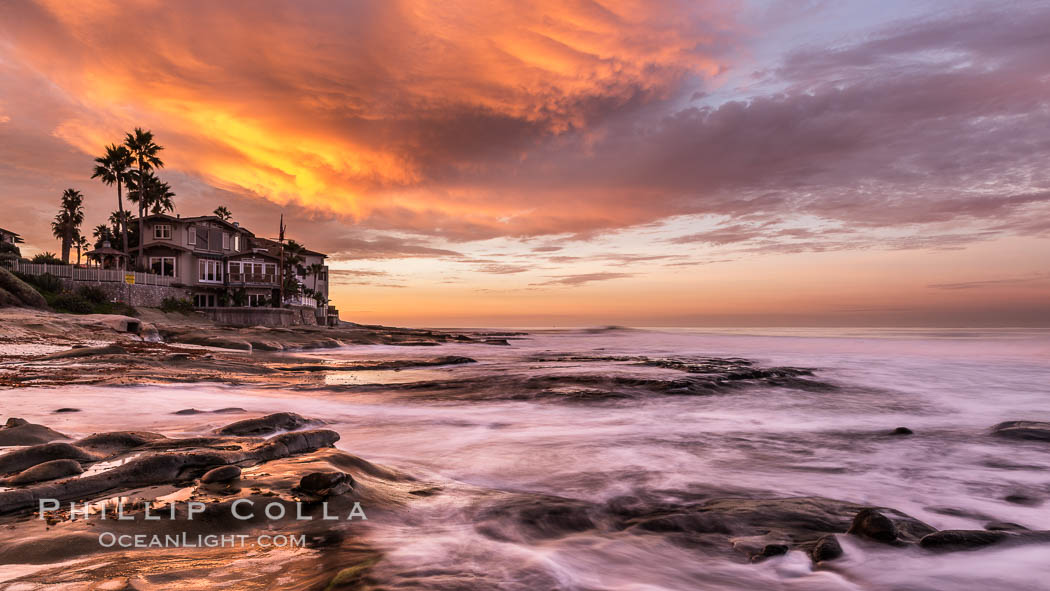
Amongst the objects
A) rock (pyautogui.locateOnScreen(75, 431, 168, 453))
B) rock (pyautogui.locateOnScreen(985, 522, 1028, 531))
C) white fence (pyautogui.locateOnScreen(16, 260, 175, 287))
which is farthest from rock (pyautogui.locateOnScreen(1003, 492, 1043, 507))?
white fence (pyautogui.locateOnScreen(16, 260, 175, 287))

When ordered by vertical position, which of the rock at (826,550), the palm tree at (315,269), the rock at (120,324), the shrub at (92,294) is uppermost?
the palm tree at (315,269)

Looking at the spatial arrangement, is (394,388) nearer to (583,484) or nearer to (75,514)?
(583,484)

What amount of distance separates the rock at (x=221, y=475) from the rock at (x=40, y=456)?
1.35 meters

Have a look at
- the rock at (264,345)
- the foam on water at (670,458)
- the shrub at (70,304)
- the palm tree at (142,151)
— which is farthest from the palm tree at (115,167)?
the foam on water at (670,458)

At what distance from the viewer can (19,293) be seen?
29234 millimetres

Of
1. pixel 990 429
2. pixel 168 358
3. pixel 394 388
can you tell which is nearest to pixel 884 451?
pixel 990 429

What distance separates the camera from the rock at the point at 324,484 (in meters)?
4.31

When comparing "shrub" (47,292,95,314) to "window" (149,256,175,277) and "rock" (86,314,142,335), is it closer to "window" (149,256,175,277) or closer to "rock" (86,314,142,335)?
"rock" (86,314,142,335)

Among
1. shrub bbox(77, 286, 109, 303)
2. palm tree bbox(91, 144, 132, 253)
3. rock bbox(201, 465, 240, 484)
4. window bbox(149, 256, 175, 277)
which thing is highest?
palm tree bbox(91, 144, 132, 253)

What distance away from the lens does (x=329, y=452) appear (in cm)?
559

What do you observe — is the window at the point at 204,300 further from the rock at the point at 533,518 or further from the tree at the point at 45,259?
the rock at the point at 533,518

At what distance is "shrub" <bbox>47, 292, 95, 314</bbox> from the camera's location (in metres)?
32.2

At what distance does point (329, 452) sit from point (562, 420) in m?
6.04

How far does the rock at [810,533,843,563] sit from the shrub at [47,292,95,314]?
41.9 m
